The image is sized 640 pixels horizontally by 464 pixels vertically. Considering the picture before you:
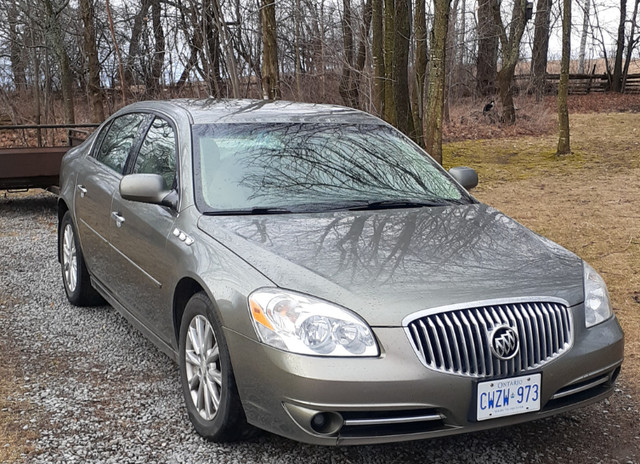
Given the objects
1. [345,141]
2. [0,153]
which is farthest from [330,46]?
[345,141]

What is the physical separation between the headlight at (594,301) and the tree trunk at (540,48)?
2364cm

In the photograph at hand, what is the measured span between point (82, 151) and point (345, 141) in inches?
95.4

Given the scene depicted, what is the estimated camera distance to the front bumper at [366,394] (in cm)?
285

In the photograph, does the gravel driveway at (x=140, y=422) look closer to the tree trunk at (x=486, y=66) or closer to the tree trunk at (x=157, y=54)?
the tree trunk at (x=157, y=54)

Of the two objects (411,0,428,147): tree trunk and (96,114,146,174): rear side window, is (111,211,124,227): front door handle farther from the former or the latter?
(411,0,428,147): tree trunk

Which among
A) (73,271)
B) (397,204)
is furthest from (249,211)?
(73,271)

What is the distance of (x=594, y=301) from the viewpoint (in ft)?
11.2

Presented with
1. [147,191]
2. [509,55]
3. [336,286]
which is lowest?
[336,286]

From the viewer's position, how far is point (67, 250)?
5.96 meters

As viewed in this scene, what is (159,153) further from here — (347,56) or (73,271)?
(347,56)

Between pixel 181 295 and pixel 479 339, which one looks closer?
pixel 479 339

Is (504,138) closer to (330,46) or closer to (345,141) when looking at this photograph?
(330,46)

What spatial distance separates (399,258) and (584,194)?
7.94m

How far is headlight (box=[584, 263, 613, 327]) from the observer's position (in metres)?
3.34
